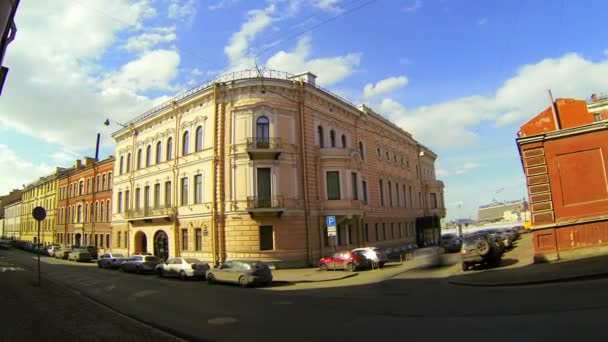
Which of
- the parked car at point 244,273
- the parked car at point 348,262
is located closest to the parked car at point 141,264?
the parked car at point 244,273

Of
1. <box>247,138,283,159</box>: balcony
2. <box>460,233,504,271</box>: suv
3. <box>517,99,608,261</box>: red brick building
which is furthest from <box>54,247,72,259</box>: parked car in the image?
<box>517,99,608,261</box>: red brick building

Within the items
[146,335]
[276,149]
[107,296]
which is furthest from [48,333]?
[276,149]

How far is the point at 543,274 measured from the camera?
46.9ft

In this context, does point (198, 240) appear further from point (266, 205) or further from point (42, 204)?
point (42, 204)

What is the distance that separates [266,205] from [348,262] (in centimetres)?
680

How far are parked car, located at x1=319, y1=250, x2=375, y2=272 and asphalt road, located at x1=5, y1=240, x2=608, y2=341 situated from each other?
6799 mm

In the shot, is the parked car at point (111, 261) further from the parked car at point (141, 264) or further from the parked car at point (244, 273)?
the parked car at point (244, 273)

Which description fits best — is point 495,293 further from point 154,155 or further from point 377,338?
point 154,155

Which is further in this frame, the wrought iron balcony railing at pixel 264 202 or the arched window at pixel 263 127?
the arched window at pixel 263 127

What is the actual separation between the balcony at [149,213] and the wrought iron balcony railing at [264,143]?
9648 mm

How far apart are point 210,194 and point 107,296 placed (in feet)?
40.6

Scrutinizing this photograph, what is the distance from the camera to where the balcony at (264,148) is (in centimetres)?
2545

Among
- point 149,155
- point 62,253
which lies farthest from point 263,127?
point 62,253

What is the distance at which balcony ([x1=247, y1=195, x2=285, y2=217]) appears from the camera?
24.7 m
